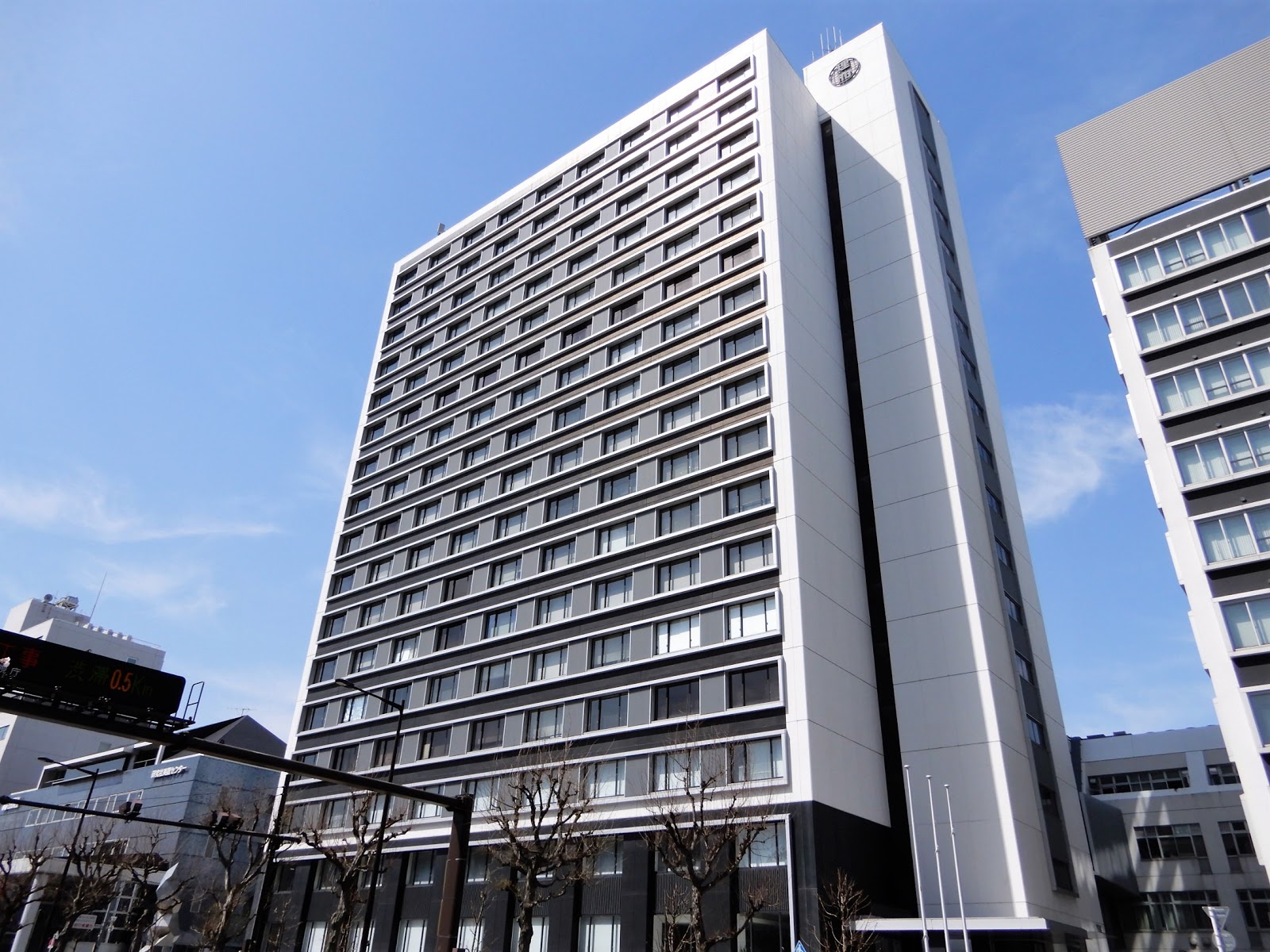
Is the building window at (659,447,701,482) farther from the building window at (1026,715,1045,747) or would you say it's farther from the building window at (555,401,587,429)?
the building window at (1026,715,1045,747)

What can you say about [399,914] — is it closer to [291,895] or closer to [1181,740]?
[291,895]

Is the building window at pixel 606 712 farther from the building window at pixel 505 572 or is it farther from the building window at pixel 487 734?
the building window at pixel 505 572

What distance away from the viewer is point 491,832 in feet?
166

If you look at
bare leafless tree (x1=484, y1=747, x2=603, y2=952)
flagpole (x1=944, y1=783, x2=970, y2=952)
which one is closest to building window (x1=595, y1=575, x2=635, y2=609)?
bare leafless tree (x1=484, y1=747, x2=603, y2=952)

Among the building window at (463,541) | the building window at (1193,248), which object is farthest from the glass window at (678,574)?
the building window at (1193,248)

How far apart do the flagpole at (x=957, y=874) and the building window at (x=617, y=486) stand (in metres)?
25.5

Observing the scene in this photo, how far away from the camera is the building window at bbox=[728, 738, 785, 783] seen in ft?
139

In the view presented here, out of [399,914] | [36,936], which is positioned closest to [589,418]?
[399,914]

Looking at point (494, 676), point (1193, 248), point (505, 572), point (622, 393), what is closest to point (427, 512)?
point (505, 572)

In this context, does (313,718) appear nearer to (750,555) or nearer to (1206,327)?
(750,555)

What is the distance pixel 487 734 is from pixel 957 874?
29.1 meters

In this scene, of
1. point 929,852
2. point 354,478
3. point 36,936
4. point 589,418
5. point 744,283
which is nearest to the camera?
point 929,852

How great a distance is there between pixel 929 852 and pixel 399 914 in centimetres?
3120

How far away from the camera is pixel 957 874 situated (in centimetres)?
3816
